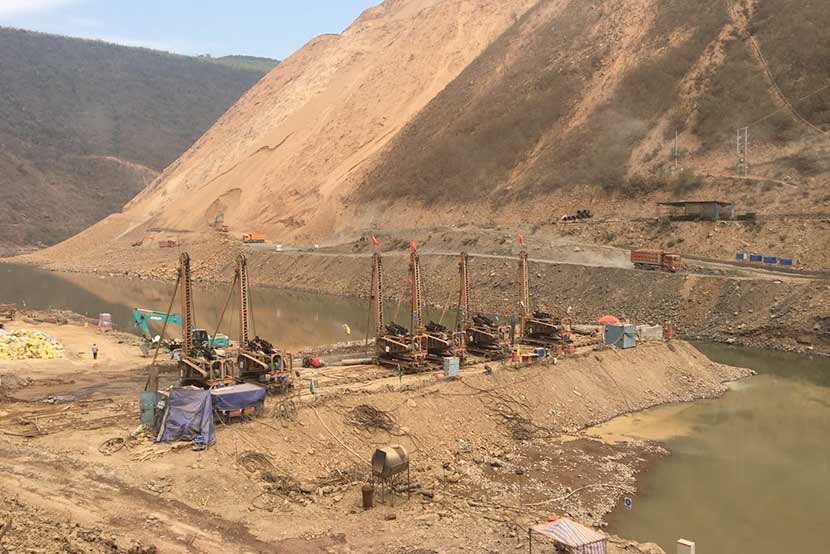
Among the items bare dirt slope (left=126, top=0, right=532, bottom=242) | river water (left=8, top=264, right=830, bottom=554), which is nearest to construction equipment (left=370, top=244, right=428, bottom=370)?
river water (left=8, top=264, right=830, bottom=554)

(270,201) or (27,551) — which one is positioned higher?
(270,201)

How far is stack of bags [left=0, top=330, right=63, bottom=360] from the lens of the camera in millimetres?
35594

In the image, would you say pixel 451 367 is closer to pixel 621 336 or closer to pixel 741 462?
pixel 621 336

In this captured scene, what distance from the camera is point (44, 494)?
17078 mm

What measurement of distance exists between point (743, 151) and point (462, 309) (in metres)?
45.9

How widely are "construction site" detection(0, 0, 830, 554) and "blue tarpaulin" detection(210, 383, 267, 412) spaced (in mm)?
76

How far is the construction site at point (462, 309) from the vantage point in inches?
760

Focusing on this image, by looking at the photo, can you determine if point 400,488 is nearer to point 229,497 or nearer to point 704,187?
point 229,497

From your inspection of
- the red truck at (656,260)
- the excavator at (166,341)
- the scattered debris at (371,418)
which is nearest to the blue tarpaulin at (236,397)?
the scattered debris at (371,418)

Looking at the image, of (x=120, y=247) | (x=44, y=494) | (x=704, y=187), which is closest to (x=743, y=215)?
(x=704, y=187)

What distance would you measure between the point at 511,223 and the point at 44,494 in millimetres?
61850

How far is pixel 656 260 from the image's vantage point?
2127 inches

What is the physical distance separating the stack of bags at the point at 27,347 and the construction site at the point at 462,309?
0.63 feet

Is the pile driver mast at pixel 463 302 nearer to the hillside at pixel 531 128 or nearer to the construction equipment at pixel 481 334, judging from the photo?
the construction equipment at pixel 481 334
